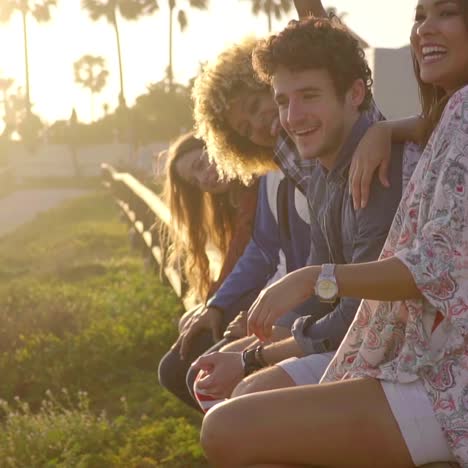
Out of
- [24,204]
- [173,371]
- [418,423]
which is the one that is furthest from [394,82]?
[24,204]

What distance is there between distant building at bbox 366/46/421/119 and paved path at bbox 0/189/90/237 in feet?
56.2

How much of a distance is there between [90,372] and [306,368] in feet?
17.1

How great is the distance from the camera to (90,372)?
27.3 ft

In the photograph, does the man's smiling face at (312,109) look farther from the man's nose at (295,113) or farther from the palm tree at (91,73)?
the palm tree at (91,73)

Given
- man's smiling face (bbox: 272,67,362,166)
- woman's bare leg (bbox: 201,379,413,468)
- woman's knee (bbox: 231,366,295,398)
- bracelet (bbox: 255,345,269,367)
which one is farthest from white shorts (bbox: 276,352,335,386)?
man's smiling face (bbox: 272,67,362,166)

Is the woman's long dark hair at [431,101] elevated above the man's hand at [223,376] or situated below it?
above

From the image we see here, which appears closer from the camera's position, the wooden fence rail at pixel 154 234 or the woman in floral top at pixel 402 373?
the woman in floral top at pixel 402 373

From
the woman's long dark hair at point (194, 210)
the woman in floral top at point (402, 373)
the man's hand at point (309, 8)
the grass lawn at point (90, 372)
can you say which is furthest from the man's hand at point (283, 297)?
the grass lawn at point (90, 372)

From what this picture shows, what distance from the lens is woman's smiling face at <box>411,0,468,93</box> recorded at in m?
2.96

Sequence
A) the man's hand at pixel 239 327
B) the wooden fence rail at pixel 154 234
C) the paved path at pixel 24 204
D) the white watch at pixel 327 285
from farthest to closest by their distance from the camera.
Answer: the paved path at pixel 24 204 → the wooden fence rail at pixel 154 234 → the man's hand at pixel 239 327 → the white watch at pixel 327 285

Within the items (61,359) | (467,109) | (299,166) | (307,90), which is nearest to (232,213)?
(299,166)

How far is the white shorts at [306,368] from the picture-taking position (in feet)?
10.8

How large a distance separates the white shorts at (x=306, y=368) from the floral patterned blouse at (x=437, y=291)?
0.45 meters

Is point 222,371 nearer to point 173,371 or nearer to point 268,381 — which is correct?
point 268,381
